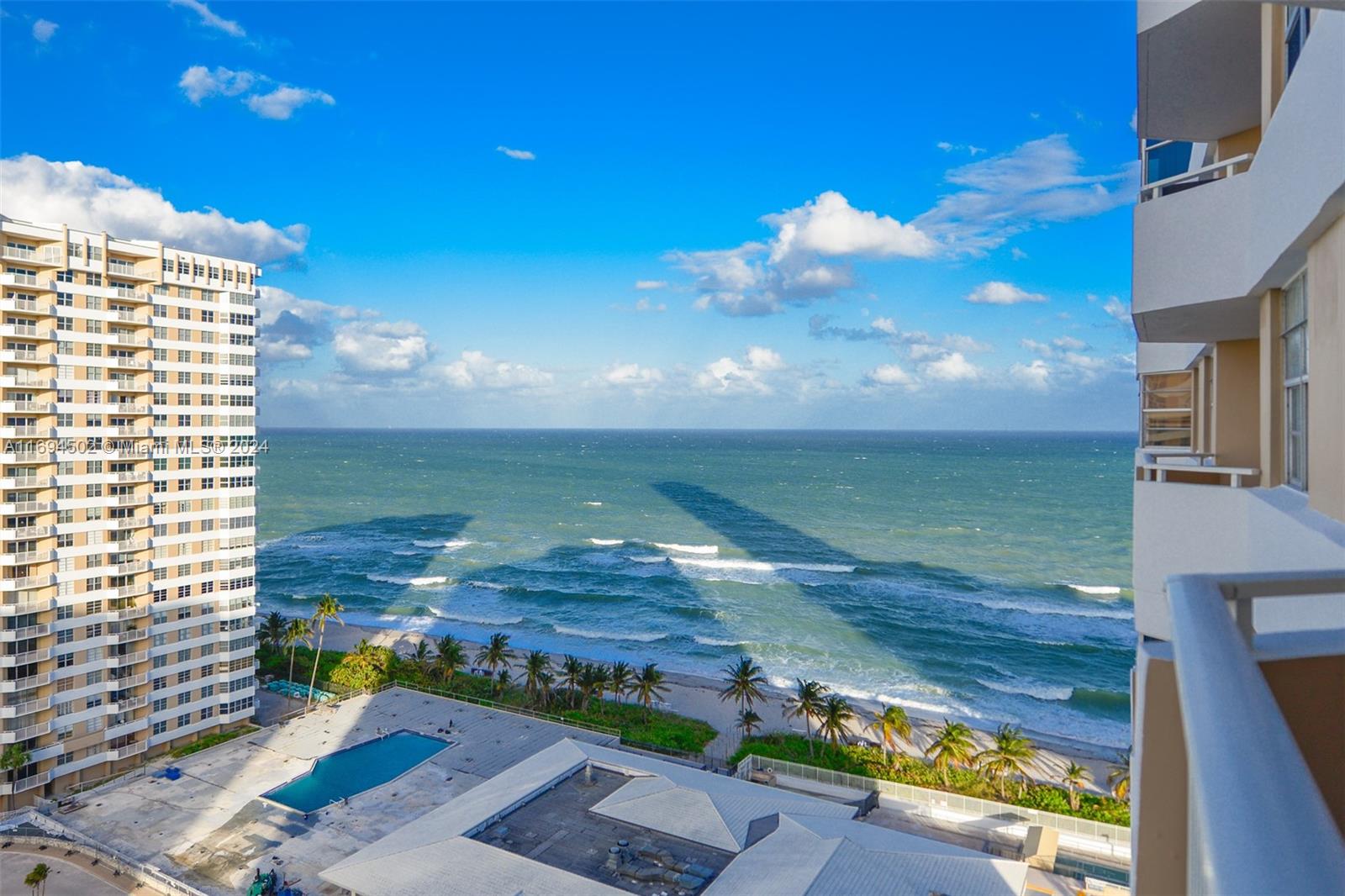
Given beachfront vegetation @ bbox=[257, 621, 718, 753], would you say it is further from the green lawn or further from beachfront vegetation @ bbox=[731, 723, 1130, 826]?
beachfront vegetation @ bbox=[731, 723, 1130, 826]

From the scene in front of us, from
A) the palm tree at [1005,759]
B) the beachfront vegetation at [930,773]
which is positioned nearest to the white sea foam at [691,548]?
the beachfront vegetation at [930,773]

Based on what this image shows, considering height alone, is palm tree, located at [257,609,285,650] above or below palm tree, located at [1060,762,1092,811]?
above

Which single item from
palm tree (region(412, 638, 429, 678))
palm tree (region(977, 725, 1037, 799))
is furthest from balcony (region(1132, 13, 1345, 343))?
palm tree (region(412, 638, 429, 678))

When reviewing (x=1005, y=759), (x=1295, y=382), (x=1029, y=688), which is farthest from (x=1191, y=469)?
(x=1029, y=688)

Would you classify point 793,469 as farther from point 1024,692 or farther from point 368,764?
point 368,764

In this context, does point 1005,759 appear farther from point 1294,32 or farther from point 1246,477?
point 1294,32
